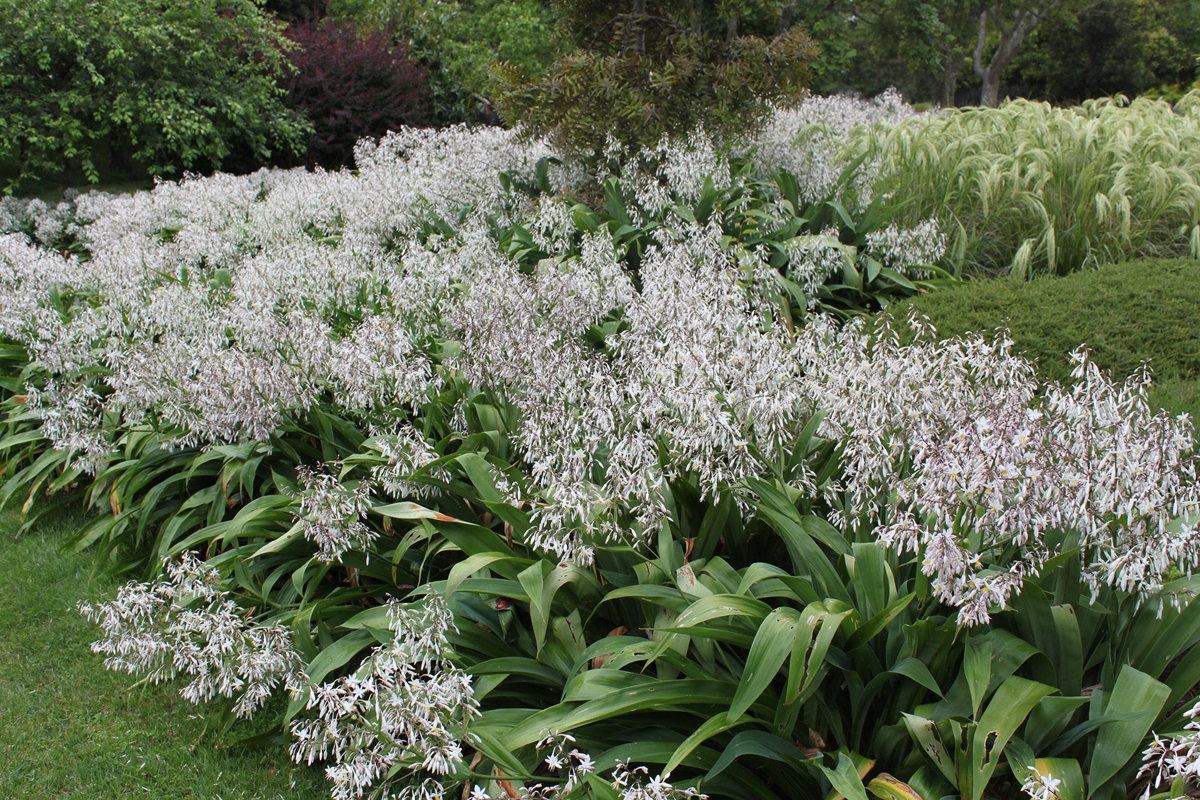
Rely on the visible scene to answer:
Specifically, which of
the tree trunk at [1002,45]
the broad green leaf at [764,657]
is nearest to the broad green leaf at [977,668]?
the broad green leaf at [764,657]

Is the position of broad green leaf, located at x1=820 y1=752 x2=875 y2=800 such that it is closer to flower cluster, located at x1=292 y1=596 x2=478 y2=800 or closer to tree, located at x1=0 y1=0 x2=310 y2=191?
flower cluster, located at x1=292 y1=596 x2=478 y2=800

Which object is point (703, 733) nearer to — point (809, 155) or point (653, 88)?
point (653, 88)

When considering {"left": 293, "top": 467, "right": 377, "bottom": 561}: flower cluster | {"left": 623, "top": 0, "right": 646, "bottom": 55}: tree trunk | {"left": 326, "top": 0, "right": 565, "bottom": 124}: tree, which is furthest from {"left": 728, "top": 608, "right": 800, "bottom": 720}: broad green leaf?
{"left": 326, "top": 0, "right": 565, "bottom": 124}: tree

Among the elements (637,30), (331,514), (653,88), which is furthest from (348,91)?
(331,514)

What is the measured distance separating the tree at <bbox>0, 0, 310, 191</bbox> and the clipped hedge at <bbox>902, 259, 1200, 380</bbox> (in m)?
10.8

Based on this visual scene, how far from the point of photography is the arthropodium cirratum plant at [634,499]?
90.6 inches

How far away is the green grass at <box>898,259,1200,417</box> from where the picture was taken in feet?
16.8

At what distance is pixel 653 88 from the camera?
767 cm

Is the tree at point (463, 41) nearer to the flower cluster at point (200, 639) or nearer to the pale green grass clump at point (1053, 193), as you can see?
the pale green grass clump at point (1053, 193)

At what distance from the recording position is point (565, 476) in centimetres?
264

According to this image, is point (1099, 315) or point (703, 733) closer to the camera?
point (703, 733)

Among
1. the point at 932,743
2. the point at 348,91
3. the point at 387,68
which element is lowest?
the point at 932,743

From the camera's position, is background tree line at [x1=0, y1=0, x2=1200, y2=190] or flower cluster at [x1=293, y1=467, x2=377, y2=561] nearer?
flower cluster at [x1=293, y1=467, x2=377, y2=561]

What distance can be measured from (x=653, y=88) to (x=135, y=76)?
8860mm
